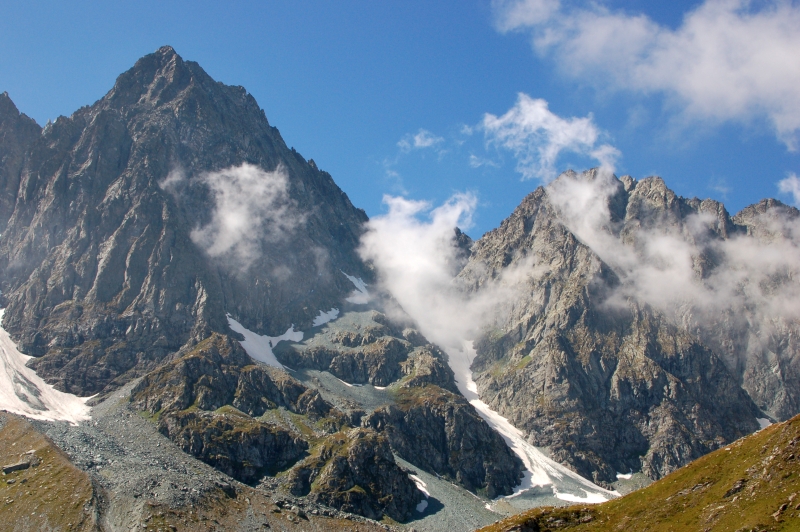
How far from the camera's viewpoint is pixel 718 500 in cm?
8125

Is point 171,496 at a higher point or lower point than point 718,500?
higher

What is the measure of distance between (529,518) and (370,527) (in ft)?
307

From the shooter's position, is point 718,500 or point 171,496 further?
point 171,496

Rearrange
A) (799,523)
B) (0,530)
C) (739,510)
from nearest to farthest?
(799,523) → (739,510) → (0,530)

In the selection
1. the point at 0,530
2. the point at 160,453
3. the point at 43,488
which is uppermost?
the point at 160,453

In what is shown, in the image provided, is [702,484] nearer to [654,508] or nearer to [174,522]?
[654,508]

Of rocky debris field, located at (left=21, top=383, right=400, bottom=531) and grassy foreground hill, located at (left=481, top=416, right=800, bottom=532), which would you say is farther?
rocky debris field, located at (left=21, top=383, right=400, bottom=531)

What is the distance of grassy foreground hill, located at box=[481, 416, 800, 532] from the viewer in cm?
7349

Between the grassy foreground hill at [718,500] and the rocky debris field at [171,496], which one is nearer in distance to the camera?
the grassy foreground hill at [718,500]

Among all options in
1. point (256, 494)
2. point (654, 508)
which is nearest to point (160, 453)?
point (256, 494)

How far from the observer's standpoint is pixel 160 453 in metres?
194

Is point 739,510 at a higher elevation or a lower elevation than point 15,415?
lower

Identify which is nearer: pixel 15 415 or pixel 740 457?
pixel 740 457

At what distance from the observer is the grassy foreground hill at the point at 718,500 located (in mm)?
73494
